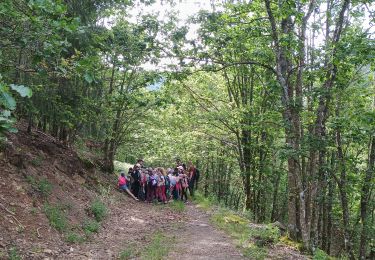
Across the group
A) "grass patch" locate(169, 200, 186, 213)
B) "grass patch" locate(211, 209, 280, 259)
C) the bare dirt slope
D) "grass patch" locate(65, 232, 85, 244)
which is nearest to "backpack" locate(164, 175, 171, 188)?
"grass patch" locate(169, 200, 186, 213)

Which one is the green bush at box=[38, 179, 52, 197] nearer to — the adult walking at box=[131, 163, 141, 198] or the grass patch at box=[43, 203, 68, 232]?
the grass patch at box=[43, 203, 68, 232]

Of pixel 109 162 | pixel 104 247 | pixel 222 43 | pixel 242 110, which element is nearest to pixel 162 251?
pixel 104 247

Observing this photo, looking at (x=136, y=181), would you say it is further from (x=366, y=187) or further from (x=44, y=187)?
(x=366, y=187)

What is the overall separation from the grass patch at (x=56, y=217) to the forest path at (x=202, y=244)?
2.57 m

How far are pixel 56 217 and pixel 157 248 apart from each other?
2496 mm

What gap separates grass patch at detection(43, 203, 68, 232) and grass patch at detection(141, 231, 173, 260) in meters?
1.97

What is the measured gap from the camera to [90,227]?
359 inches

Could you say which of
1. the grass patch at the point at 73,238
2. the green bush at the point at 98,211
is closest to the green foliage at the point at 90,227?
the grass patch at the point at 73,238

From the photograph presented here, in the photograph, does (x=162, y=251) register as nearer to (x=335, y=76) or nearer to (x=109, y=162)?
(x=335, y=76)

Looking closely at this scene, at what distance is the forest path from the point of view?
827cm

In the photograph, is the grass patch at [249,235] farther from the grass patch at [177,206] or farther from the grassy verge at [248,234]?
the grass patch at [177,206]

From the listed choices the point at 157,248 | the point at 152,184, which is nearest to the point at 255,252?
the point at 157,248

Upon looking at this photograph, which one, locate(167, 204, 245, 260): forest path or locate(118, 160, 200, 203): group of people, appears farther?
locate(118, 160, 200, 203): group of people

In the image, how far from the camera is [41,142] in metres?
12.1
